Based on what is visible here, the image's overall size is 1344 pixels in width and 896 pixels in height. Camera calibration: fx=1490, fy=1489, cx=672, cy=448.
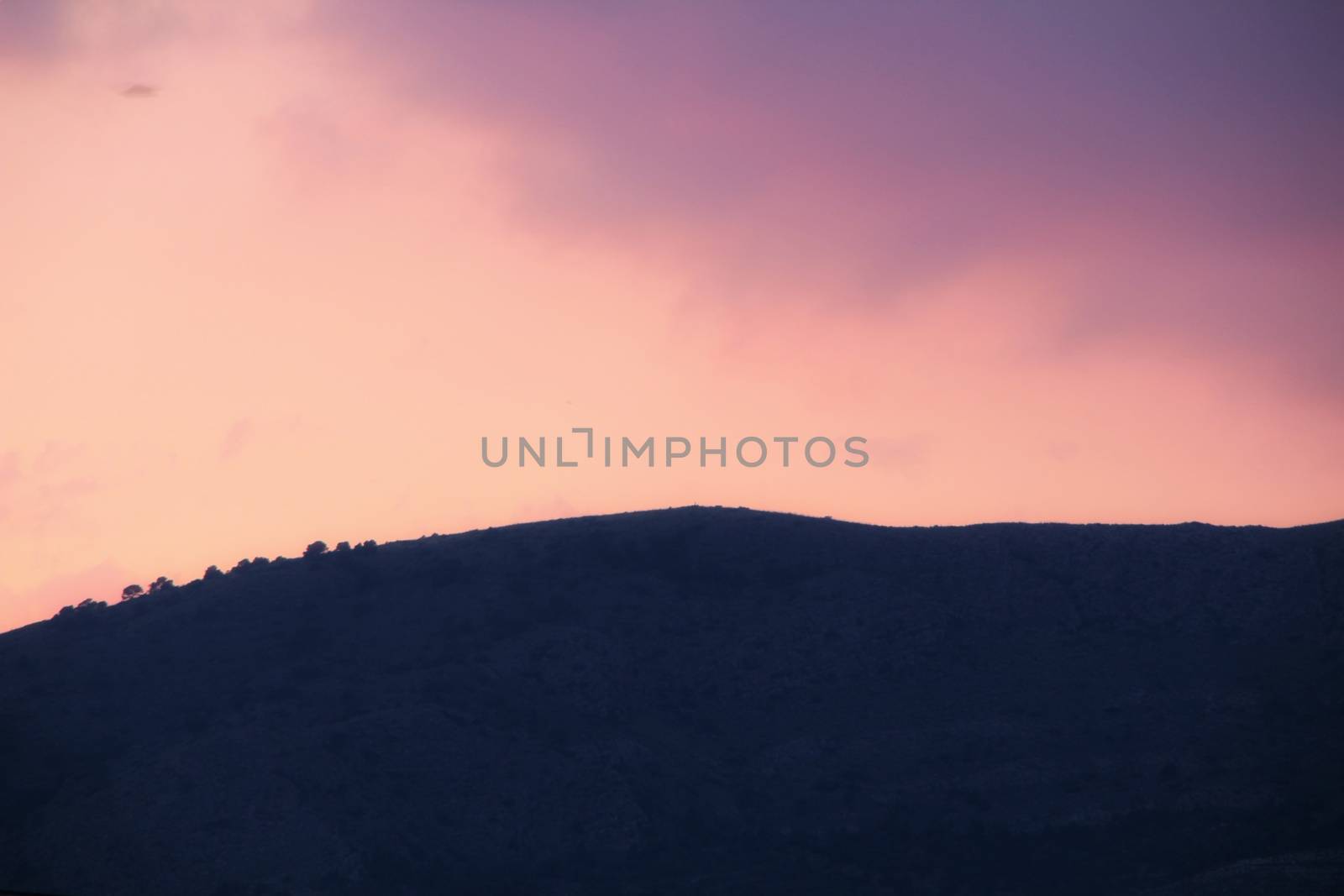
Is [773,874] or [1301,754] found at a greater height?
[1301,754]

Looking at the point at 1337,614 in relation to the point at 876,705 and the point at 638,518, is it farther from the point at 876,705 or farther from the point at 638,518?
the point at 638,518

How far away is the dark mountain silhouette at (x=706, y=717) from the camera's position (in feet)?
202

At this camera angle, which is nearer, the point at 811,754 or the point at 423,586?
the point at 811,754

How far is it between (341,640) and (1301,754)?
47.0m

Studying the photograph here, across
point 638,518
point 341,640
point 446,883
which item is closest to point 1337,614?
point 638,518

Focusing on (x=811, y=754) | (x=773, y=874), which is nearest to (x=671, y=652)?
(x=811, y=754)

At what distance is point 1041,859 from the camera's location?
203 ft

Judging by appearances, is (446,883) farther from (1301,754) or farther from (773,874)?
(1301,754)

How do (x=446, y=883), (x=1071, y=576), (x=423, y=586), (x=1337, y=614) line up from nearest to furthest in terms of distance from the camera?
(x=446, y=883) < (x=1337, y=614) < (x=1071, y=576) < (x=423, y=586)

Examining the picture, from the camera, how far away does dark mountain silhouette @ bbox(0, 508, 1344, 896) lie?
6159cm

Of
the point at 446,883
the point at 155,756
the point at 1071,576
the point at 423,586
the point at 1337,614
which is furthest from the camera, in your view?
the point at 423,586

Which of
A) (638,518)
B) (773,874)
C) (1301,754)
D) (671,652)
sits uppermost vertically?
(638,518)

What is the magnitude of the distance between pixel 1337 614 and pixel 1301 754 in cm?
1039

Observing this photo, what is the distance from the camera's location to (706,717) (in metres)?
73.2
